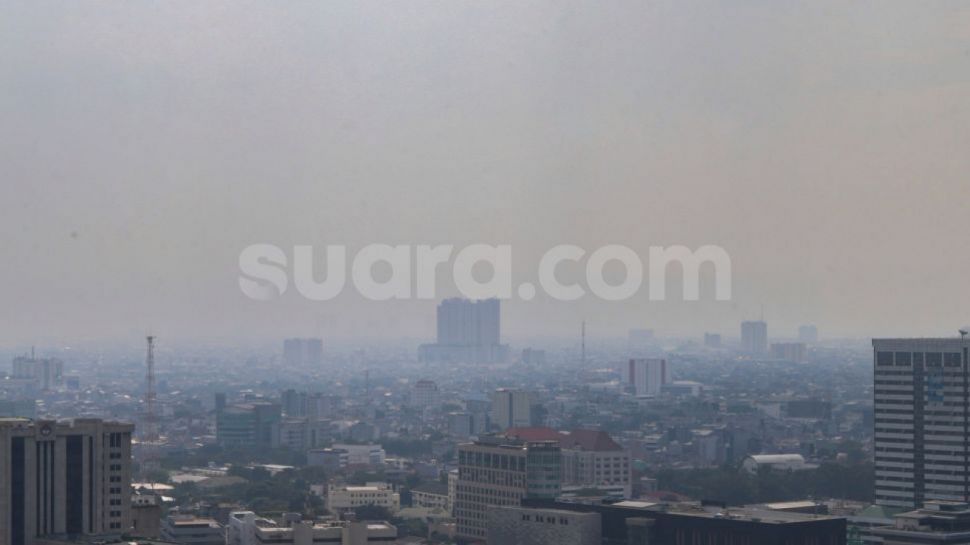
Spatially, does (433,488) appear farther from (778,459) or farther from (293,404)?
(293,404)

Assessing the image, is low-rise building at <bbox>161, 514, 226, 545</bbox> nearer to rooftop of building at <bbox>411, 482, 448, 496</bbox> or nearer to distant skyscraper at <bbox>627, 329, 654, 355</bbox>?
rooftop of building at <bbox>411, 482, 448, 496</bbox>

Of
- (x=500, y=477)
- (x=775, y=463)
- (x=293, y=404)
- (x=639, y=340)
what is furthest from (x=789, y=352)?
(x=500, y=477)

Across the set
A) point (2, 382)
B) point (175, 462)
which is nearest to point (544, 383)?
point (2, 382)

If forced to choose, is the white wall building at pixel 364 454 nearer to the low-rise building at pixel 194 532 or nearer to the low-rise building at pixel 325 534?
the low-rise building at pixel 194 532

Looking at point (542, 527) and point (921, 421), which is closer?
point (542, 527)

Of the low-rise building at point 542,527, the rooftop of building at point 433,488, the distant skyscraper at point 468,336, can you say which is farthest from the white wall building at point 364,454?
the low-rise building at point 542,527

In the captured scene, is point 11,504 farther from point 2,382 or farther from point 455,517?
point 2,382
